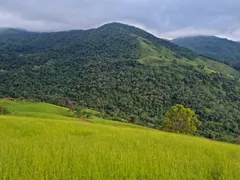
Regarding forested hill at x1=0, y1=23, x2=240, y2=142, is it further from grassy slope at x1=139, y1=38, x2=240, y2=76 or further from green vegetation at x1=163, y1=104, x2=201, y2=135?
green vegetation at x1=163, y1=104, x2=201, y2=135

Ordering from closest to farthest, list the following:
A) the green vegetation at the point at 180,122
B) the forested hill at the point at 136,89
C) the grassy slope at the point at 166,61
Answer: the green vegetation at the point at 180,122 → the forested hill at the point at 136,89 → the grassy slope at the point at 166,61

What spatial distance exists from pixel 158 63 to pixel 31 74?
8424 cm

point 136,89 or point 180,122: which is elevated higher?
point 180,122

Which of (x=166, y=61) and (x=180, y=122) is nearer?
(x=180, y=122)

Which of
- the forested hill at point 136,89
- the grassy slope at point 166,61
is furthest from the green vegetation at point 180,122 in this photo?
the grassy slope at point 166,61

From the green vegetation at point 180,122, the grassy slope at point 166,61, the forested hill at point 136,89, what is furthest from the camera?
the grassy slope at point 166,61

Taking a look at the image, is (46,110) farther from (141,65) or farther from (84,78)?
(141,65)

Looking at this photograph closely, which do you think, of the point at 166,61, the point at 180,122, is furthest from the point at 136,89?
the point at 180,122

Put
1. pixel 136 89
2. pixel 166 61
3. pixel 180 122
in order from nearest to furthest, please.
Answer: pixel 180 122
pixel 136 89
pixel 166 61

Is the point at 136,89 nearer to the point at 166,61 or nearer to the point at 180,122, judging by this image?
the point at 166,61

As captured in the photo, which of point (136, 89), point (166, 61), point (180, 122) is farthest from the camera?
point (166, 61)

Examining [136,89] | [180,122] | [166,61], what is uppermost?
[166,61]

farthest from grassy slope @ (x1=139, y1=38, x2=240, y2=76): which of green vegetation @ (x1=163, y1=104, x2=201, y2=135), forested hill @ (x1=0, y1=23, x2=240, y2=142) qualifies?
green vegetation @ (x1=163, y1=104, x2=201, y2=135)

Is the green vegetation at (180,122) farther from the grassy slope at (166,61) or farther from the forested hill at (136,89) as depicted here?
the grassy slope at (166,61)
